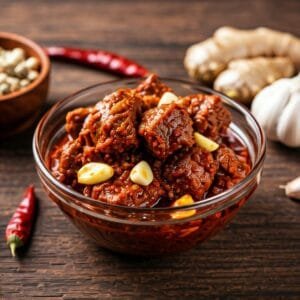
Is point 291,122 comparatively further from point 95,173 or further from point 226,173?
point 95,173

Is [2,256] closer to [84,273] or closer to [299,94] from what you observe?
[84,273]

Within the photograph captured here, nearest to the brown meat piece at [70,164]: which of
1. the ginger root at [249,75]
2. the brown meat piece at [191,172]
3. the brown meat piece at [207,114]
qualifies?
the brown meat piece at [191,172]

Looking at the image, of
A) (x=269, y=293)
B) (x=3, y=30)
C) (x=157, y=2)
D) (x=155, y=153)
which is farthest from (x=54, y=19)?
(x=269, y=293)

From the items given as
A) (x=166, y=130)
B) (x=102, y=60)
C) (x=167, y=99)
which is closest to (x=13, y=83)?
(x=102, y=60)

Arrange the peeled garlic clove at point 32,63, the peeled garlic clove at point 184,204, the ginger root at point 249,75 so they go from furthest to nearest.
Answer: the ginger root at point 249,75, the peeled garlic clove at point 32,63, the peeled garlic clove at point 184,204

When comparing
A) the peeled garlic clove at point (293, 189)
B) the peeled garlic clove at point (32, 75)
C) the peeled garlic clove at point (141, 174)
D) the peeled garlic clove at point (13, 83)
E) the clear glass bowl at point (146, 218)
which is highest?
the peeled garlic clove at point (141, 174)

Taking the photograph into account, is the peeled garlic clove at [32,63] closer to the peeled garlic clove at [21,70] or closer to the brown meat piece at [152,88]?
the peeled garlic clove at [21,70]
